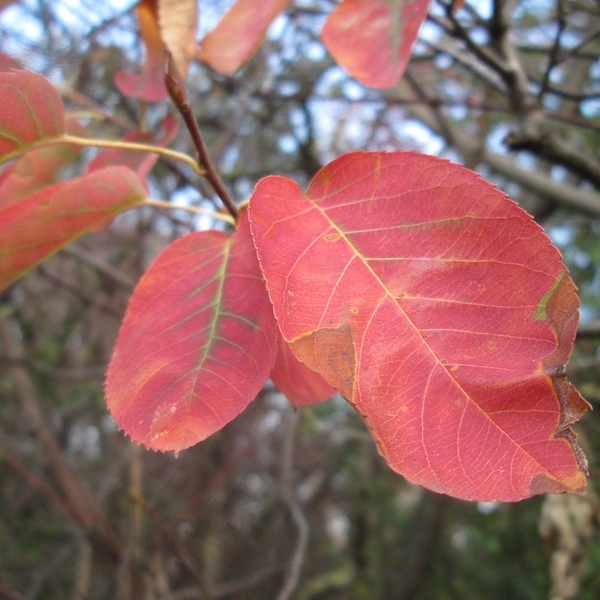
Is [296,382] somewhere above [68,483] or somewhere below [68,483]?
above

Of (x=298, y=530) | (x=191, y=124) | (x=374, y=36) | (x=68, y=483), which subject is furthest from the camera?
(x=68, y=483)

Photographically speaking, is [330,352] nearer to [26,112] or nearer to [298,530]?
[26,112]

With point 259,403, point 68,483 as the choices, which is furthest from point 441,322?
point 259,403

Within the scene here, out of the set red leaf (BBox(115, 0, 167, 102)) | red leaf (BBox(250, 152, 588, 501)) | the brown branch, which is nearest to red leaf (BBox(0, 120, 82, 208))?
red leaf (BBox(115, 0, 167, 102))

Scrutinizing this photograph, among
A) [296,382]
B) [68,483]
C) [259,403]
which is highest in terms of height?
[296,382]

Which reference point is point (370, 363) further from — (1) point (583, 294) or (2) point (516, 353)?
(1) point (583, 294)

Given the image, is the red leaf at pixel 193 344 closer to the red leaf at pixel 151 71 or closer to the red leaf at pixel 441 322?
the red leaf at pixel 441 322

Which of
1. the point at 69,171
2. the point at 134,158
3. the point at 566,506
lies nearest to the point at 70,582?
the point at 69,171

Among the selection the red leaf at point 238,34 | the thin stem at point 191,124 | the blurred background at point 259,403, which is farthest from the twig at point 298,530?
the red leaf at point 238,34
